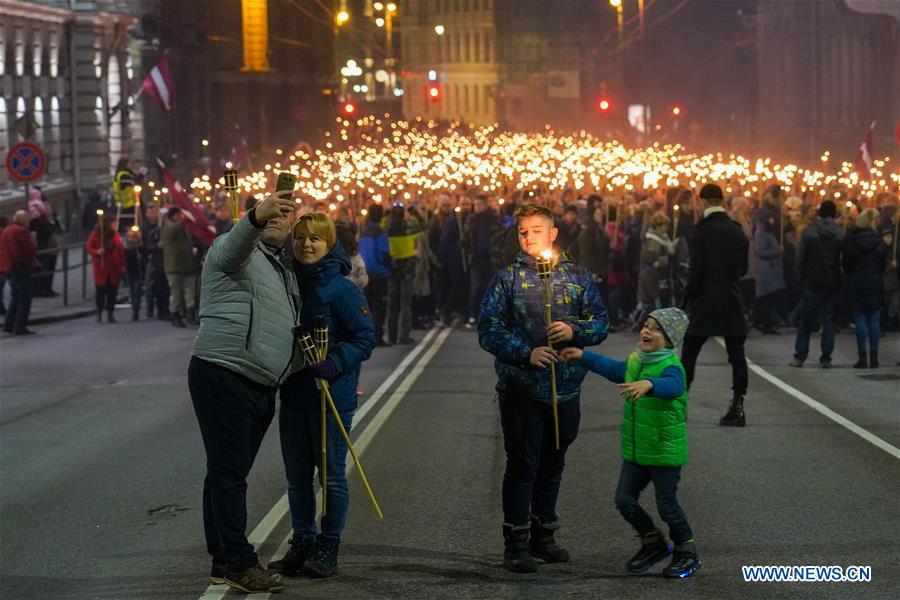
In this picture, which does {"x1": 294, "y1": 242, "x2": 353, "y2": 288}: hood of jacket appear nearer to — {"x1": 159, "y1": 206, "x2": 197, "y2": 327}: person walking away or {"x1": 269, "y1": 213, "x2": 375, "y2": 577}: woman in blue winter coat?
{"x1": 269, "y1": 213, "x2": 375, "y2": 577}: woman in blue winter coat

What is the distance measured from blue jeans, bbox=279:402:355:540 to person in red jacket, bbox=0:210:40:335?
1721cm

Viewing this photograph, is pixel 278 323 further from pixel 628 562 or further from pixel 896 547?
pixel 896 547

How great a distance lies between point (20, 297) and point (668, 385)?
59.6 feet

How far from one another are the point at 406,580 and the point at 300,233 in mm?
1600

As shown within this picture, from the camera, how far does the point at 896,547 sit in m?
8.98

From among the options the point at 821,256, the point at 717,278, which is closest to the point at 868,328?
the point at 821,256

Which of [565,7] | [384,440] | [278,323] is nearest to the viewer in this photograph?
[278,323]

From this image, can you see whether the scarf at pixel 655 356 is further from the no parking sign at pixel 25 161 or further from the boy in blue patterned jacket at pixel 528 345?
the no parking sign at pixel 25 161

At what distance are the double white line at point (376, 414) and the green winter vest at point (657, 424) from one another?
5.81ft

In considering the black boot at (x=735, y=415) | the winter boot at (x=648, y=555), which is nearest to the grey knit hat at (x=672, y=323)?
the winter boot at (x=648, y=555)

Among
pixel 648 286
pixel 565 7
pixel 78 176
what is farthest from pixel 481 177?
pixel 565 7

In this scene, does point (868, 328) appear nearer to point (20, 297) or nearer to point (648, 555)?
point (648, 555)

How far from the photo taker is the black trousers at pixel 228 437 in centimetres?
802

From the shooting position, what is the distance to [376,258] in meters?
21.5
